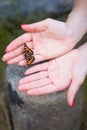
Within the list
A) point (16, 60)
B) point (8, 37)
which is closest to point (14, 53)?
point (16, 60)

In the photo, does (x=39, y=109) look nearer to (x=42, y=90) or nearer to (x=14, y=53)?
(x=42, y=90)

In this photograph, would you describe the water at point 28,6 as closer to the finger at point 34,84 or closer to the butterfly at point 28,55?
the butterfly at point 28,55

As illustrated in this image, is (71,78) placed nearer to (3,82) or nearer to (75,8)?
(75,8)

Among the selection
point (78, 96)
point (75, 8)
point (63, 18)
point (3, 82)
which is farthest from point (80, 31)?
point (63, 18)

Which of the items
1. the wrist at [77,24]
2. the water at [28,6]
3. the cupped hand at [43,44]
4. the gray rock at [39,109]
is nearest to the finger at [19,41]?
the cupped hand at [43,44]

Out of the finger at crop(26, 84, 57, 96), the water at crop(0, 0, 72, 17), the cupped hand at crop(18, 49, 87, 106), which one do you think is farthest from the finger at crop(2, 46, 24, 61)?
the water at crop(0, 0, 72, 17)

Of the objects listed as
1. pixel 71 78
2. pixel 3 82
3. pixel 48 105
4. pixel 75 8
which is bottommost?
pixel 3 82
